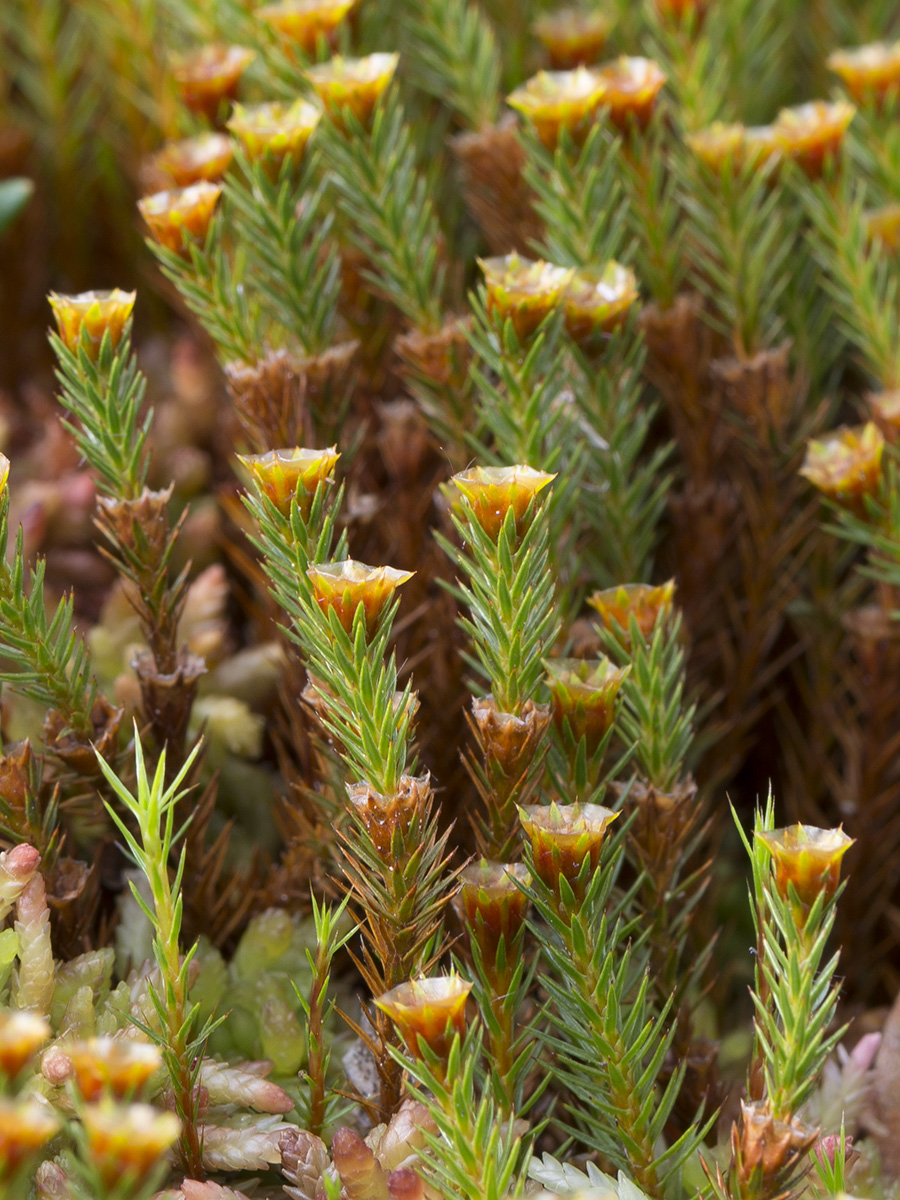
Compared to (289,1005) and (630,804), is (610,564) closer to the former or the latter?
(630,804)

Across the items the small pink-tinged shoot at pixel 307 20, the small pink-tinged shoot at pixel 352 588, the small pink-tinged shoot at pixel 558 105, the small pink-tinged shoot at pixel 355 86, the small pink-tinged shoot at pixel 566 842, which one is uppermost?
the small pink-tinged shoot at pixel 307 20

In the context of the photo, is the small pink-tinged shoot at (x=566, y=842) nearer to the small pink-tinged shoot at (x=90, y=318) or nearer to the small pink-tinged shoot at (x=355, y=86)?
the small pink-tinged shoot at (x=90, y=318)

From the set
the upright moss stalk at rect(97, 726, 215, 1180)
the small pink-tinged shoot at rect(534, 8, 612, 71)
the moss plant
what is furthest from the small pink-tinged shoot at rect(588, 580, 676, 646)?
the small pink-tinged shoot at rect(534, 8, 612, 71)

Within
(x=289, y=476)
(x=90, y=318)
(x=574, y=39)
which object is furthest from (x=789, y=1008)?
(x=574, y=39)

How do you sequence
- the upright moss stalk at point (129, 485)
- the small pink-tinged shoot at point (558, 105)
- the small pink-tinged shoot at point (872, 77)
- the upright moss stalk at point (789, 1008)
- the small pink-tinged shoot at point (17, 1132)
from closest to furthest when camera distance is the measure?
the small pink-tinged shoot at point (17, 1132), the upright moss stalk at point (789, 1008), the upright moss stalk at point (129, 485), the small pink-tinged shoot at point (558, 105), the small pink-tinged shoot at point (872, 77)

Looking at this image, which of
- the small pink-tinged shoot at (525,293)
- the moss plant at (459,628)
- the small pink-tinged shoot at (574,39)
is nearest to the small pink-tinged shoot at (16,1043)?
the moss plant at (459,628)

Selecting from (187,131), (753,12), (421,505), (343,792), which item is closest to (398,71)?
(187,131)
